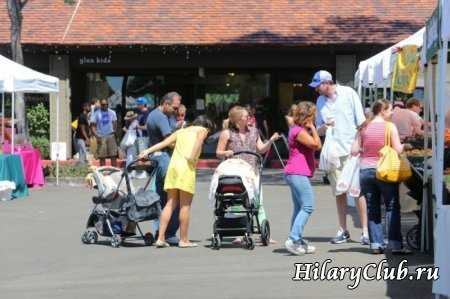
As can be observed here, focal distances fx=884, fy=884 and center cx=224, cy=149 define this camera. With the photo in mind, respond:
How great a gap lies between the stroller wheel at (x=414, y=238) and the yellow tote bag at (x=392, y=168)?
0.72 m

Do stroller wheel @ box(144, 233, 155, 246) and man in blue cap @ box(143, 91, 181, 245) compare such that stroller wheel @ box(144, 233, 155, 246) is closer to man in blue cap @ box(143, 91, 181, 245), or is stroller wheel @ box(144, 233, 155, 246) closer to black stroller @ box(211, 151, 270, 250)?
man in blue cap @ box(143, 91, 181, 245)

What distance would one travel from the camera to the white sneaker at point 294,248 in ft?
31.8

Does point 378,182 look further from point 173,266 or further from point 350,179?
point 173,266

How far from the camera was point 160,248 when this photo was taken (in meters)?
10.4

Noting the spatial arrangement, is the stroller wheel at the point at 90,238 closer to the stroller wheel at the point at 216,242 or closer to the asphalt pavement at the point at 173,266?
the asphalt pavement at the point at 173,266

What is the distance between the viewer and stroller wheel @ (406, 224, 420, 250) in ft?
32.5

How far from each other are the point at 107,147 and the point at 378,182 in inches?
505

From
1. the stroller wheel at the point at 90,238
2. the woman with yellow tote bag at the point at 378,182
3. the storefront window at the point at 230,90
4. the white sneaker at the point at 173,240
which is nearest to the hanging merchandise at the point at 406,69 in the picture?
the woman with yellow tote bag at the point at 378,182

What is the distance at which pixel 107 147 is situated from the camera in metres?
21.7

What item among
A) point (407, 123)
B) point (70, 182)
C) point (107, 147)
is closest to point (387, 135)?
point (407, 123)

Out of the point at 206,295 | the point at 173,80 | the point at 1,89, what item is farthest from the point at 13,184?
the point at 173,80

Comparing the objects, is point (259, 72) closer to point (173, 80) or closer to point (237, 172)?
point (173, 80)

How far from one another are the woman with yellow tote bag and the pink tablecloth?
9593mm

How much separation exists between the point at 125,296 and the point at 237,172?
2.67 metres
